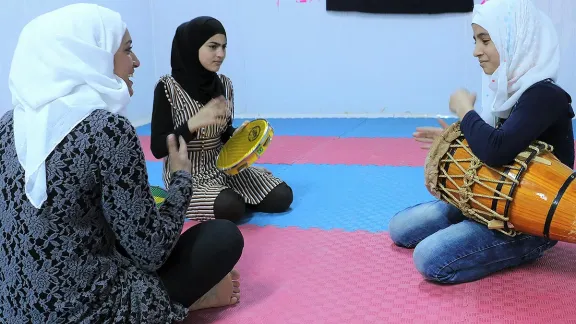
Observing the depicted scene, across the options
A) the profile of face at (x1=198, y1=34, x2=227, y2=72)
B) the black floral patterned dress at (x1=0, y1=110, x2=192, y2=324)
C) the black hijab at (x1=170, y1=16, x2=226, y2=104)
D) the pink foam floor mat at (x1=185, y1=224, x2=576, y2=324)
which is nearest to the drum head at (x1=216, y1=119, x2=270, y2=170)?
the black hijab at (x1=170, y1=16, x2=226, y2=104)

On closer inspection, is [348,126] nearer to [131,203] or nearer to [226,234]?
[226,234]

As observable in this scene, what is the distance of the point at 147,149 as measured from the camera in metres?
4.67

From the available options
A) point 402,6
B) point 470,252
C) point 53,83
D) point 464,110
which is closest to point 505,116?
point 464,110

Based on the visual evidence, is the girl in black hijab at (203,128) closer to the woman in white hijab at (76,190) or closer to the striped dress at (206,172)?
the striped dress at (206,172)

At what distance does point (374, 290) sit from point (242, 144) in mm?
1144

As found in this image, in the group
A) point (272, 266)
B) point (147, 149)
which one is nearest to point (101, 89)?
point (272, 266)

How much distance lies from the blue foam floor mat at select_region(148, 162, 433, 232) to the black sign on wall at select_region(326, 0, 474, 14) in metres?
2.13

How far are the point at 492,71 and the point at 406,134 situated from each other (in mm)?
Result: 2614

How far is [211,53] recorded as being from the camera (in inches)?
112

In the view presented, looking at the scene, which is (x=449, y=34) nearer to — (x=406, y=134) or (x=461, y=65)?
(x=461, y=65)

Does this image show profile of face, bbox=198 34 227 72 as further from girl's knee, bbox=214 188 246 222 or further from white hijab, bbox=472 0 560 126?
white hijab, bbox=472 0 560 126

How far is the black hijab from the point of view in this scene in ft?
9.34

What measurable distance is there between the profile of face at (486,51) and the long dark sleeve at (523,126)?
6.8 inches

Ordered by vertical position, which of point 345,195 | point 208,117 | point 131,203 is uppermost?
point 131,203
